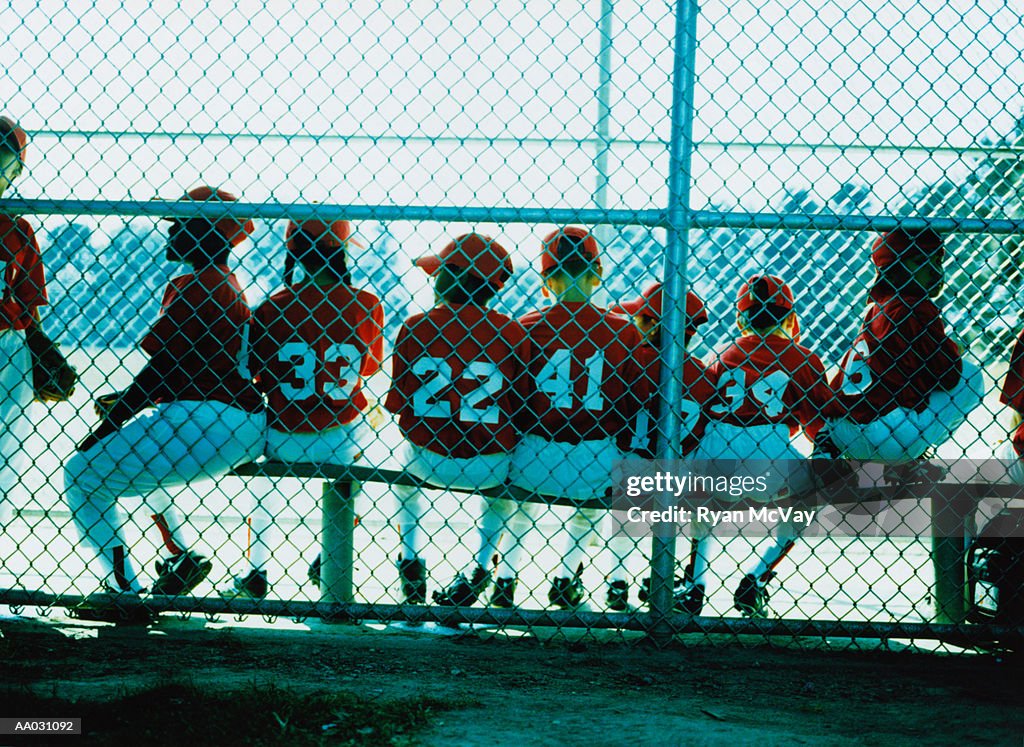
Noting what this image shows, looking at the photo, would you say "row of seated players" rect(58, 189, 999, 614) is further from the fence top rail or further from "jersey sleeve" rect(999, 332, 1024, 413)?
the fence top rail

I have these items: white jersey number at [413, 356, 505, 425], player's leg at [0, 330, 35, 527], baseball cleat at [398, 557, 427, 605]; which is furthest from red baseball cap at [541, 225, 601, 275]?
player's leg at [0, 330, 35, 527]

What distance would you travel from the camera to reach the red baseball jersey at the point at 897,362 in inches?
147

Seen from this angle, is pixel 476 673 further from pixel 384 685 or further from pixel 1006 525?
pixel 1006 525

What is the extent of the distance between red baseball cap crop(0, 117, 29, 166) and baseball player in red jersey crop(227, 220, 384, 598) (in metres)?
1.04

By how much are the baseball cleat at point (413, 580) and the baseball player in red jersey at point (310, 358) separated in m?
0.47

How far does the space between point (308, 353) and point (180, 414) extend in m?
0.53

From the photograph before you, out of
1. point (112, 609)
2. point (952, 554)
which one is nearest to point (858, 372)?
point (952, 554)

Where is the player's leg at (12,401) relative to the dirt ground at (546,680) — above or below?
above

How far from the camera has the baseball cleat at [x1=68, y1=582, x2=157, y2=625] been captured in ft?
10.6

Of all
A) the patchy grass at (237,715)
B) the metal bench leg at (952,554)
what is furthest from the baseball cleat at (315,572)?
the metal bench leg at (952,554)

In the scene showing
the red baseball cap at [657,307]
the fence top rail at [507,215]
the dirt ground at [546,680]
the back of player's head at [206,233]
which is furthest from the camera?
the red baseball cap at [657,307]

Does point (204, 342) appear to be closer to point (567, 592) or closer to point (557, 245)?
point (557, 245)

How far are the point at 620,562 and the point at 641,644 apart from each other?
405 mm

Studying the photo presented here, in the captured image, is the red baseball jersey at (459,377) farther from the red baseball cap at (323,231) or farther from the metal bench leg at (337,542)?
the red baseball cap at (323,231)
